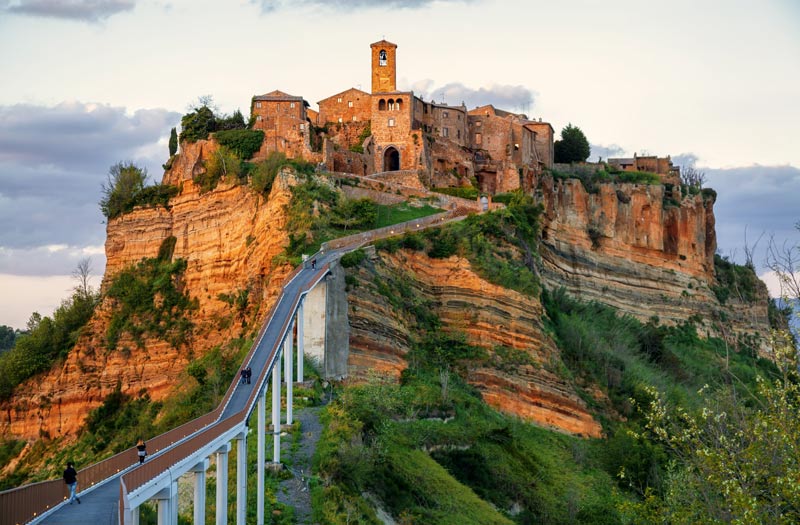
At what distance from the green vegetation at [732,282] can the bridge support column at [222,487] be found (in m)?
66.5

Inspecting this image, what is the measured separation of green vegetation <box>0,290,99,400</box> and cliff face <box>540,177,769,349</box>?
2882 centimetres

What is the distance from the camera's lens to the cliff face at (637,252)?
254ft

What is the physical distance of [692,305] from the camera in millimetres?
84188

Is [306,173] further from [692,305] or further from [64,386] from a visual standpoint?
[692,305]

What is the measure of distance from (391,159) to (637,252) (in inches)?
852

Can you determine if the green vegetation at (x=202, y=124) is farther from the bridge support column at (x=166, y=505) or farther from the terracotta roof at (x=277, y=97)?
the bridge support column at (x=166, y=505)

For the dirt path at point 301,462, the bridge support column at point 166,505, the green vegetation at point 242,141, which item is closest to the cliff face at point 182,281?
the green vegetation at point 242,141

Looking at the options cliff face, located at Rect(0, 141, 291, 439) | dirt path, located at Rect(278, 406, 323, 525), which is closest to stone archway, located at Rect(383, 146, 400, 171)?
cliff face, located at Rect(0, 141, 291, 439)

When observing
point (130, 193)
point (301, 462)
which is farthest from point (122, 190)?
→ point (301, 462)

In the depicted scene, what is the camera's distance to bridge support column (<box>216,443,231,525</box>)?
2577 cm

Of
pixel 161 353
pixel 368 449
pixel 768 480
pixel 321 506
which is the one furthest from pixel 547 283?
pixel 768 480

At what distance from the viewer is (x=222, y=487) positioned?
2592cm

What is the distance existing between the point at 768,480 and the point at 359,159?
48.6 meters

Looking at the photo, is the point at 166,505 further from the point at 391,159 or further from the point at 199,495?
the point at 391,159
